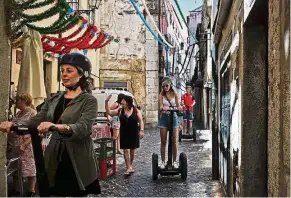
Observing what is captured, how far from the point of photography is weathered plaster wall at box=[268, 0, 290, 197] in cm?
239

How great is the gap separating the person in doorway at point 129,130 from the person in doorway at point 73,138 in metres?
5.26

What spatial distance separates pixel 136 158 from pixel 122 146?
2.48 meters

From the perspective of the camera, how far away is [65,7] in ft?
26.5

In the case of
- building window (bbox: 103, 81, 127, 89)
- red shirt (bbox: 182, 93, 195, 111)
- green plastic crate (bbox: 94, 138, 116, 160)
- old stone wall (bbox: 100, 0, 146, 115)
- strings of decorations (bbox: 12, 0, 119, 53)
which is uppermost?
old stone wall (bbox: 100, 0, 146, 115)

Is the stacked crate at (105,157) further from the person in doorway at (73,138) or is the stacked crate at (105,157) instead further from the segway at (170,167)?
the person in doorway at (73,138)

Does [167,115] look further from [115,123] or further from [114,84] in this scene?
[114,84]

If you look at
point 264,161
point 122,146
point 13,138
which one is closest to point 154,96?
point 122,146

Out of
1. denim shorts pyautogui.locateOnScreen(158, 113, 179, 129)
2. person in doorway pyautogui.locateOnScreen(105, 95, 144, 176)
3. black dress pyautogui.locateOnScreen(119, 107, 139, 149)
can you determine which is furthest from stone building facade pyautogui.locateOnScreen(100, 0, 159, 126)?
denim shorts pyautogui.locateOnScreen(158, 113, 179, 129)

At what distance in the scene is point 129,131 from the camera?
910 centimetres

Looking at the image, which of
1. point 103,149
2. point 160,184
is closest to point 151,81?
point 103,149

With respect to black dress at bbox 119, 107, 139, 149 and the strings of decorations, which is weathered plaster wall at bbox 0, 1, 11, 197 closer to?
the strings of decorations

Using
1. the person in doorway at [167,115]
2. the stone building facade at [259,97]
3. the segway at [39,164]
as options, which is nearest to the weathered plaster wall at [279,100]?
the stone building facade at [259,97]

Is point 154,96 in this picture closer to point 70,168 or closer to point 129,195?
point 129,195

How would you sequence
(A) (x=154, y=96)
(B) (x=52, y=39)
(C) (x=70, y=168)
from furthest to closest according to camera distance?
(A) (x=154, y=96) → (B) (x=52, y=39) → (C) (x=70, y=168)
